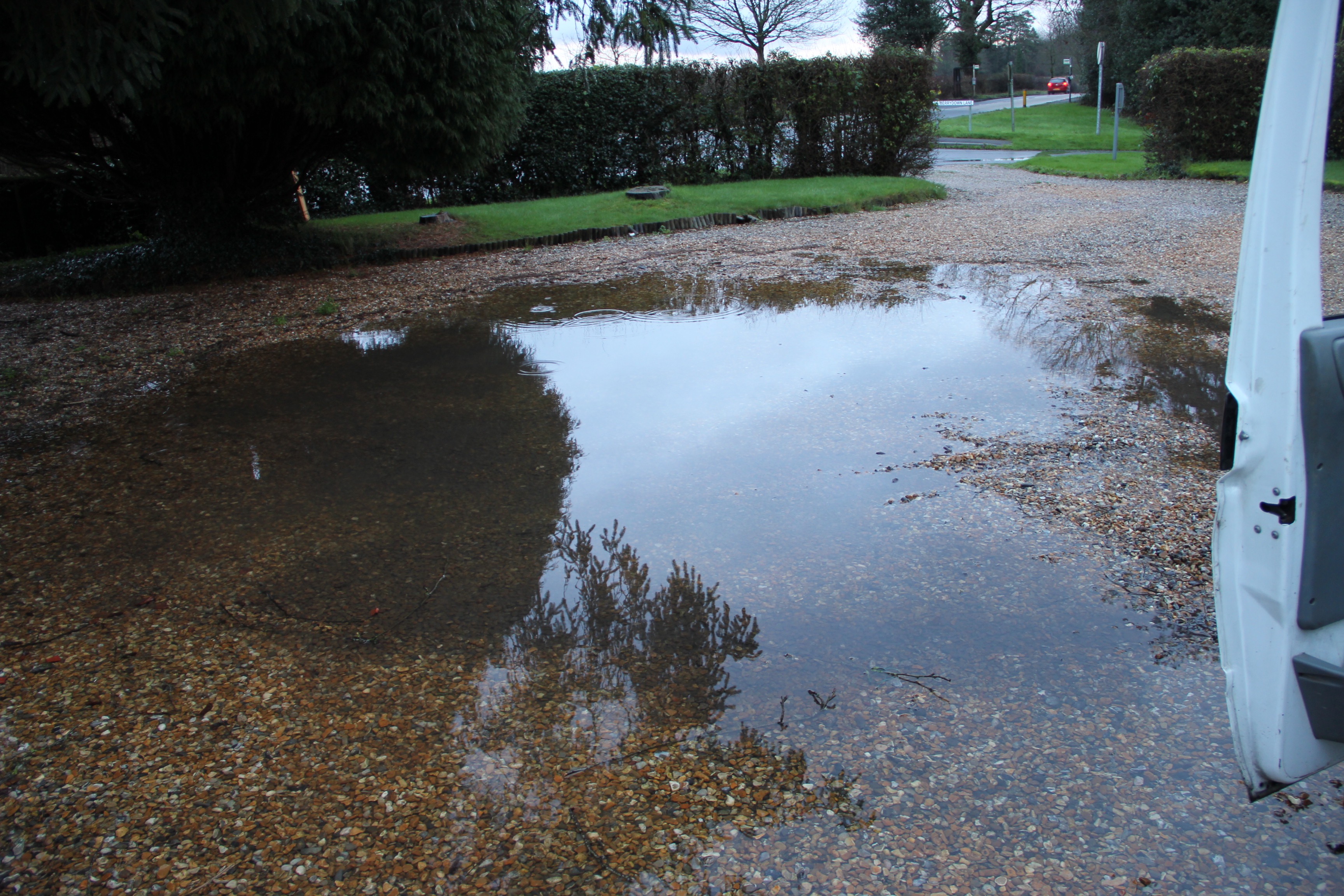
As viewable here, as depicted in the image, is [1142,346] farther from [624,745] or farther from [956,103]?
[956,103]

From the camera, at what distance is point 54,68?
529cm

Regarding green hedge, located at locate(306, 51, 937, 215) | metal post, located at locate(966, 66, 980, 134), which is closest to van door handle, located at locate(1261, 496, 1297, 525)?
green hedge, located at locate(306, 51, 937, 215)

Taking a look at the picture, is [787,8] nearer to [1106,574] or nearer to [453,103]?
[453,103]

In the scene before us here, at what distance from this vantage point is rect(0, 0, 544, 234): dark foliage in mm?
8922

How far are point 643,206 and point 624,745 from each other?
12.8m

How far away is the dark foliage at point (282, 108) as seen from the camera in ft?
29.3

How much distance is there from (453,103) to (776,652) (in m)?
8.99

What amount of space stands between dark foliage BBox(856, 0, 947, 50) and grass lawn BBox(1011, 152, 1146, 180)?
21.7m

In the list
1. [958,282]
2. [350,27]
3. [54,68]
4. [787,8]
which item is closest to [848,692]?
[54,68]

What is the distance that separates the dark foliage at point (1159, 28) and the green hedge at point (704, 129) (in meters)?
9.61

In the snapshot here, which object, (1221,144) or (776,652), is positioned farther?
(1221,144)

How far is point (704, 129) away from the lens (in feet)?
58.4

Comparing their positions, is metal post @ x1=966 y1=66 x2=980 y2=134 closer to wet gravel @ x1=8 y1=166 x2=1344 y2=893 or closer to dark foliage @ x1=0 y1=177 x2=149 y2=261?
dark foliage @ x1=0 y1=177 x2=149 y2=261

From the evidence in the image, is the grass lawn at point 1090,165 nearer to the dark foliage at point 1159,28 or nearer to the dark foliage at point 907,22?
the dark foliage at point 1159,28
